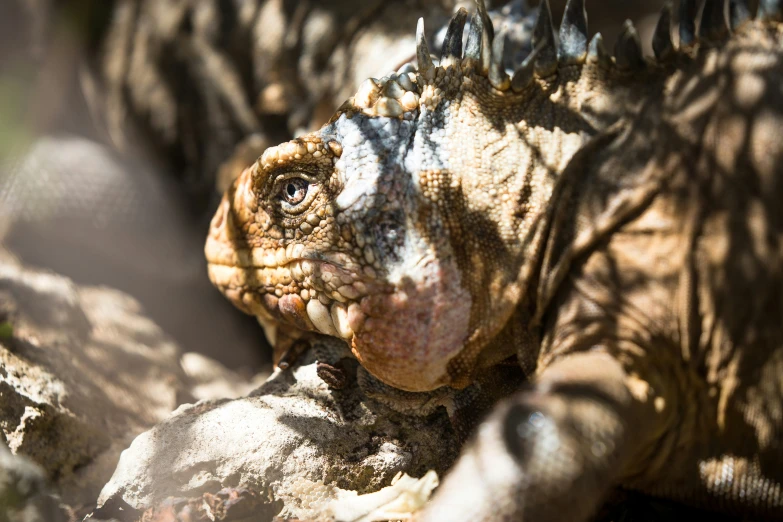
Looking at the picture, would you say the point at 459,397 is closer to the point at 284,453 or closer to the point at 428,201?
the point at 284,453

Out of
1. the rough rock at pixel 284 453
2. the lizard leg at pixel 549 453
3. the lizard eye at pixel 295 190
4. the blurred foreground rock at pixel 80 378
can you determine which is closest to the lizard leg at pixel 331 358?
the rough rock at pixel 284 453

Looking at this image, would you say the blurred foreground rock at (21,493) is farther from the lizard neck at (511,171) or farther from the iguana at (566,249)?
the lizard neck at (511,171)

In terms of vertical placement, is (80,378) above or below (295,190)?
below

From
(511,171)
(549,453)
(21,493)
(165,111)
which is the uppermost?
(165,111)

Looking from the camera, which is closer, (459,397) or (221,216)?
(459,397)

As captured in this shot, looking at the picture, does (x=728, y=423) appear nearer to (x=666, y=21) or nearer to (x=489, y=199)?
(x=489, y=199)

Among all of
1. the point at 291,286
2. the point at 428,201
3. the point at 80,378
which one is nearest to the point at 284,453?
the point at 291,286
